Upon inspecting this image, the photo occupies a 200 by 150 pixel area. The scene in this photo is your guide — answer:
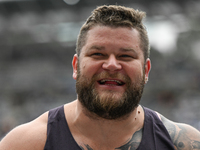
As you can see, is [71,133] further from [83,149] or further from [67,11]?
[67,11]

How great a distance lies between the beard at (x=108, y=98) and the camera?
6.37 ft

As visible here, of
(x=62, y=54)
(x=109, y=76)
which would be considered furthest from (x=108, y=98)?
(x=62, y=54)

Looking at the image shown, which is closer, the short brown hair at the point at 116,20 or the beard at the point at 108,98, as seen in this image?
the beard at the point at 108,98

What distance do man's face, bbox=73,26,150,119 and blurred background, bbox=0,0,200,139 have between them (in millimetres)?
10625

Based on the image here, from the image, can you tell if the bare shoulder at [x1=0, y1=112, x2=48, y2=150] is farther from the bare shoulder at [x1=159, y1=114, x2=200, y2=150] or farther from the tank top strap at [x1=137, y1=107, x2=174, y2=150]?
the bare shoulder at [x1=159, y1=114, x2=200, y2=150]

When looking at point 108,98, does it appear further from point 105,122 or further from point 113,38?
point 113,38

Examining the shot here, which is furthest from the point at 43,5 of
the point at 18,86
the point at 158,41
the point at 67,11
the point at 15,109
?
the point at 158,41

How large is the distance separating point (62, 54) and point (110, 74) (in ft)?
53.6

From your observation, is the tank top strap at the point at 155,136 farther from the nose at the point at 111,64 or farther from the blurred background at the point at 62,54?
the blurred background at the point at 62,54

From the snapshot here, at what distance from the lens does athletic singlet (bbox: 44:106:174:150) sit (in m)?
1.98

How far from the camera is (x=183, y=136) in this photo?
2.23 m

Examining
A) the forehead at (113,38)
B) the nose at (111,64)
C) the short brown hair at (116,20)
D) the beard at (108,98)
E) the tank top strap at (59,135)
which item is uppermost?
the short brown hair at (116,20)

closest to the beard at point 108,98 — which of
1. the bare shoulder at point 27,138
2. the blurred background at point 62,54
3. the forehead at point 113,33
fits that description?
the forehead at point 113,33

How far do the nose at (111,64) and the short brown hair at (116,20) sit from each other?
355 mm
